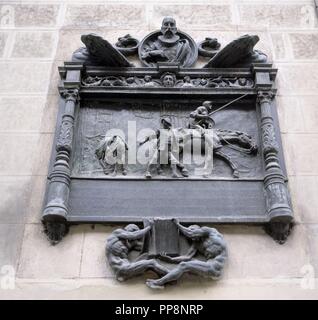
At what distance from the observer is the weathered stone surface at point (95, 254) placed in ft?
13.5

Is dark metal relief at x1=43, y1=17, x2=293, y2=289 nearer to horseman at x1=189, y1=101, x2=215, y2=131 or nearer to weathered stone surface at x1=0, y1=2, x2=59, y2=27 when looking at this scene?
horseman at x1=189, y1=101, x2=215, y2=131

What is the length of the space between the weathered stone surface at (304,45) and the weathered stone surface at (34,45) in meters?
2.60

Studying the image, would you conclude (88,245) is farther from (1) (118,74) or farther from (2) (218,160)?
(1) (118,74)

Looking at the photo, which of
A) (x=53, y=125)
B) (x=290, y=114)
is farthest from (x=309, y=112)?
(x=53, y=125)

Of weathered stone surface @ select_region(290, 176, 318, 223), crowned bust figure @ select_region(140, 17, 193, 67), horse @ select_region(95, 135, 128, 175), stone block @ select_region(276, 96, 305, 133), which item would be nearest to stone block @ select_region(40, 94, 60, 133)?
horse @ select_region(95, 135, 128, 175)

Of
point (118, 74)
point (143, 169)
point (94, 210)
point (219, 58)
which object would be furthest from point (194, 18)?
point (94, 210)

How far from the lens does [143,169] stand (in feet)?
15.4

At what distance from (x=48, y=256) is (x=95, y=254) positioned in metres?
0.37

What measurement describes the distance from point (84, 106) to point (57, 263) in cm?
167

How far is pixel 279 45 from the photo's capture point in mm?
5762

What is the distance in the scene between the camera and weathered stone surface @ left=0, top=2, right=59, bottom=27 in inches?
233

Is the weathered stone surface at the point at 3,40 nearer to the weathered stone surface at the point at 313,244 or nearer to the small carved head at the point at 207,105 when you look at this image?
the small carved head at the point at 207,105

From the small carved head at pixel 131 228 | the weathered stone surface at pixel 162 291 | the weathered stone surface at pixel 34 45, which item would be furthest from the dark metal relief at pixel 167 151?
the weathered stone surface at pixel 34 45

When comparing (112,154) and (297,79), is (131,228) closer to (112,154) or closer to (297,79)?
(112,154)
